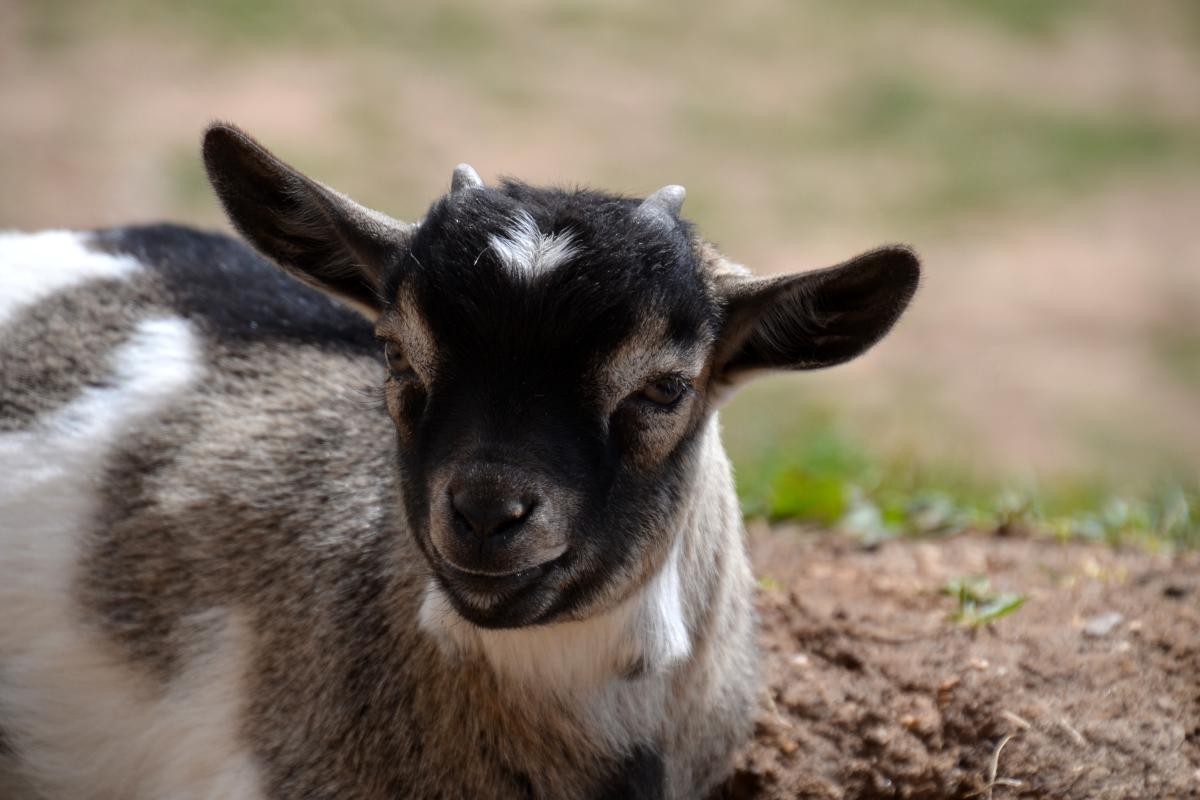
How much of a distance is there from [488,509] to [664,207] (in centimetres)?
118

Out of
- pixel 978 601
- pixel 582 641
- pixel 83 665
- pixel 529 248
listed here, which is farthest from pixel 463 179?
pixel 978 601

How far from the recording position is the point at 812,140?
16.7 metres

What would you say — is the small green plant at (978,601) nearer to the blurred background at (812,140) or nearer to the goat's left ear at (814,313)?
the goat's left ear at (814,313)

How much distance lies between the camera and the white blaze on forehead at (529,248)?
3.89m

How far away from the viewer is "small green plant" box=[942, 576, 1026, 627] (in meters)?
5.57

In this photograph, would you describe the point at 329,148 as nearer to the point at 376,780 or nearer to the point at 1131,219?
the point at 1131,219

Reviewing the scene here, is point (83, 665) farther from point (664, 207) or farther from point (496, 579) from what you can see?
point (664, 207)

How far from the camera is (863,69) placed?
17.9m

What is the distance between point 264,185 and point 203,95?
38.8 ft

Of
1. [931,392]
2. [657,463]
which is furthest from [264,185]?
[931,392]

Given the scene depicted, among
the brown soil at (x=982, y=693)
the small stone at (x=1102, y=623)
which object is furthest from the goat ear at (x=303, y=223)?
the small stone at (x=1102, y=623)

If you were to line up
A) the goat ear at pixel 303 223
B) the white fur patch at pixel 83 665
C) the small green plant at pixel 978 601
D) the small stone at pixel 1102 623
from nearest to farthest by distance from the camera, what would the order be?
the goat ear at pixel 303 223 < the white fur patch at pixel 83 665 < the small stone at pixel 1102 623 < the small green plant at pixel 978 601

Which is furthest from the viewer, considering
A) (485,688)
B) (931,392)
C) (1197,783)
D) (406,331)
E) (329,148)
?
(329,148)

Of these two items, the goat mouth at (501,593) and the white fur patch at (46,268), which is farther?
the white fur patch at (46,268)
